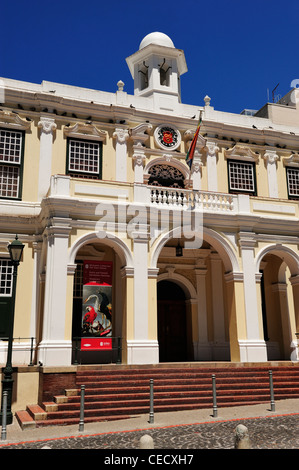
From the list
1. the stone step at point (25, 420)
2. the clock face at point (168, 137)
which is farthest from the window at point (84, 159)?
the stone step at point (25, 420)

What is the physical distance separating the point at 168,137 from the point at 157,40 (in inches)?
234

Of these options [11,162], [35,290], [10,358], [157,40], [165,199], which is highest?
[157,40]

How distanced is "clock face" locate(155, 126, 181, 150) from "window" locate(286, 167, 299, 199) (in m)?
5.70

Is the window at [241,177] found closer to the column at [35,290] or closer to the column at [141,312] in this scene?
the column at [141,312]

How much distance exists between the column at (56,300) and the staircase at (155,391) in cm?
113

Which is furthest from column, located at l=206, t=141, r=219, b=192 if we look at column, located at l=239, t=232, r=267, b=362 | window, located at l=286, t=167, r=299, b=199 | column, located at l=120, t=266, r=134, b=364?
column, located at l=120, t=266, r=134, b=364

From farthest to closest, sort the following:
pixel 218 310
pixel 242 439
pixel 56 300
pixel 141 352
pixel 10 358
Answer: pixel 218 310
pixel 141 352
pixel 56 300
pixel 10 358
pixel 242 439

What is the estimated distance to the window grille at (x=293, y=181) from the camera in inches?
830

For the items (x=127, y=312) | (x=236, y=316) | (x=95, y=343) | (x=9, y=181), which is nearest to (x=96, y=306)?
(x=127, y=312)

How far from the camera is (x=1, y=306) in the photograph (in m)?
15.8

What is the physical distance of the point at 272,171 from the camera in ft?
68.4

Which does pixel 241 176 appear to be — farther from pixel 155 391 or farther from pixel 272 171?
pixel 155 391

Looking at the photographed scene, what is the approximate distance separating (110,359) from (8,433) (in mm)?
6917

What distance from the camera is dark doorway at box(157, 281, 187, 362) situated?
61.8 ft
